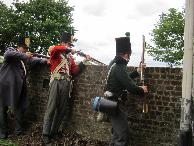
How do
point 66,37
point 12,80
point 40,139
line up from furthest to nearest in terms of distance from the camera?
point 12,80, point 40,139, point 66,37

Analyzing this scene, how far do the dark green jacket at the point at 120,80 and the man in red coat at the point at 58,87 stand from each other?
52.4 inches

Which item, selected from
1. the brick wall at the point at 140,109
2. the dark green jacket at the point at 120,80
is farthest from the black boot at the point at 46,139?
the dark green jacket at the point at 120,80

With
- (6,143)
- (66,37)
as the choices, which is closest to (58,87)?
(66,37)

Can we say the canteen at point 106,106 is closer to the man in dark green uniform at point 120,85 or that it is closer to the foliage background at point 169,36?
the man in dark green uniform at point 120,85

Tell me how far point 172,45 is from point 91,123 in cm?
4715

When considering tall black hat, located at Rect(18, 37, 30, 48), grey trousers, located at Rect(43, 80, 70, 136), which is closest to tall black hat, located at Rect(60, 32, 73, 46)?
Result: grey trousers, located at Rect(43, 80, 70, 136)

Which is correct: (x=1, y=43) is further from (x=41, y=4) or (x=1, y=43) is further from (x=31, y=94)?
(x=31, y=94)

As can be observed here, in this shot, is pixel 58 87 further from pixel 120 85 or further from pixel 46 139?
pixel 120 85

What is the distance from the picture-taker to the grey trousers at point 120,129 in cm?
663

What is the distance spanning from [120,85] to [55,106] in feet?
5.58

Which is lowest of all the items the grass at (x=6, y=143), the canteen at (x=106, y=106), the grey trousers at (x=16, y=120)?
the grass at (x=6, y=143)

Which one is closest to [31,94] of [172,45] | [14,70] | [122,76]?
→ [14,70]

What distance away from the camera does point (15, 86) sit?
28.6 feet

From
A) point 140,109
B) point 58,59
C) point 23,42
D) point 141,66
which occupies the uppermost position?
point 23,42
